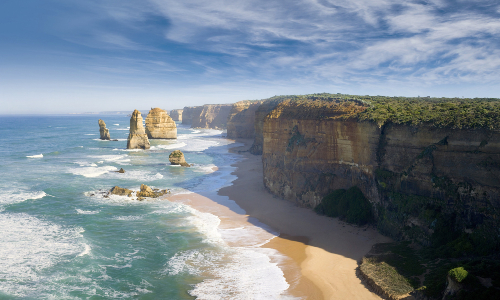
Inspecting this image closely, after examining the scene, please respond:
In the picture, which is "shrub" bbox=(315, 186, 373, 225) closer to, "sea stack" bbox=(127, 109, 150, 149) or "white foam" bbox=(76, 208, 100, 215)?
"white foam" bbox=(76, 208, 100, 215)

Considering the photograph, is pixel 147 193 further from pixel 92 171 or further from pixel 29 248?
pixel 92 171

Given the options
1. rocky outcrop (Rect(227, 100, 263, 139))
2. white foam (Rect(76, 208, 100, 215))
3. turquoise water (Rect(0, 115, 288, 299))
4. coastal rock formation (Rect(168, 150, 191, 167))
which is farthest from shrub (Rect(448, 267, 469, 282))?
rocky outcrop (Rect(227, 100, 263, 139))

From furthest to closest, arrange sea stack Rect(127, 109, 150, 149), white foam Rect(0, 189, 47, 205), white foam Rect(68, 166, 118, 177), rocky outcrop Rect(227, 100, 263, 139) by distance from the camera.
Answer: rocky outcrop Rect(227, 100, 263, 139), sea stack Rect(127, 109, 150, 149), white foam Rect(68, 166, 118, 177), white foam Rect(0, 189, 47, 205)

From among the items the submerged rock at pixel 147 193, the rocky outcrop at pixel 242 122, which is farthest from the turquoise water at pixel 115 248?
the rocky outcrop at pixel 242 122

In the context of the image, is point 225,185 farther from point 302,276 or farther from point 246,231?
point 302,276

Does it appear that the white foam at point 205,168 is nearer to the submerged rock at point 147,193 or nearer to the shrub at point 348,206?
the submerged rock at point 147,193

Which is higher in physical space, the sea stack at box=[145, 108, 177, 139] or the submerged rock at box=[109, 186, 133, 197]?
the sea stack at box=[145, 108, 177, 139]
